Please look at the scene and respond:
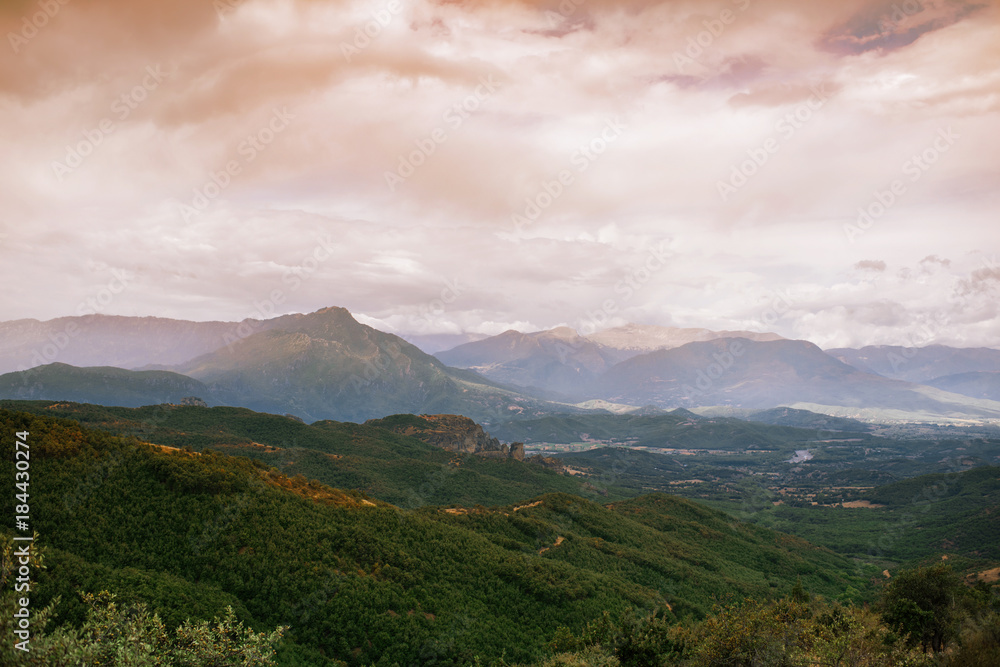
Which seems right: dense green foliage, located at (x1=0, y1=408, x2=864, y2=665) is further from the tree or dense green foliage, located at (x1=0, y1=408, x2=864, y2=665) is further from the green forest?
the tree

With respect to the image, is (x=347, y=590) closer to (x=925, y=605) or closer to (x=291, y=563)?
(x=291, y=563)

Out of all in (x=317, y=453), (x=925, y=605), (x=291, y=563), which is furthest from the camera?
(x=317, y=453)

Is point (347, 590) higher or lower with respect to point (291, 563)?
lower

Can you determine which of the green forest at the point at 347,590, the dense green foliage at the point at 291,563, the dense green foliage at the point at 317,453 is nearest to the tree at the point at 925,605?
the green forest at the point at 347,590

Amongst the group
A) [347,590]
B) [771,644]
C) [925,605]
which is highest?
[771,644]

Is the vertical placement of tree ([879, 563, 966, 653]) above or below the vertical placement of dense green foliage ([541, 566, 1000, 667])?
below

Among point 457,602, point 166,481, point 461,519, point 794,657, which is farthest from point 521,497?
point 794,657

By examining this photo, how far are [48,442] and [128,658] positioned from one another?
46.6 meters

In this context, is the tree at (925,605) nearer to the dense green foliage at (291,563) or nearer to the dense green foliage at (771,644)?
the dense green foliage at (771,644)

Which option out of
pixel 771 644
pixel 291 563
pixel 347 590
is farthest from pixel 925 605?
pixel 291 563

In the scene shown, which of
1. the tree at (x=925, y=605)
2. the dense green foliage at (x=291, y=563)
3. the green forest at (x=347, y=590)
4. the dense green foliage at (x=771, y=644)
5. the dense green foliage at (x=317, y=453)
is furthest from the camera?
the dense green foliage at (x=317, y=453)

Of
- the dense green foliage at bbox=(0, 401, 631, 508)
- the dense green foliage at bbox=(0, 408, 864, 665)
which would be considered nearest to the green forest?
the dense green foliage at bbox=(0, 408, 864, 665)

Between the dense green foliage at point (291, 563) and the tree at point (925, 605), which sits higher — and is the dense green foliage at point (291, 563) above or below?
above

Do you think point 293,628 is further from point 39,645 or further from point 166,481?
point 39,645
